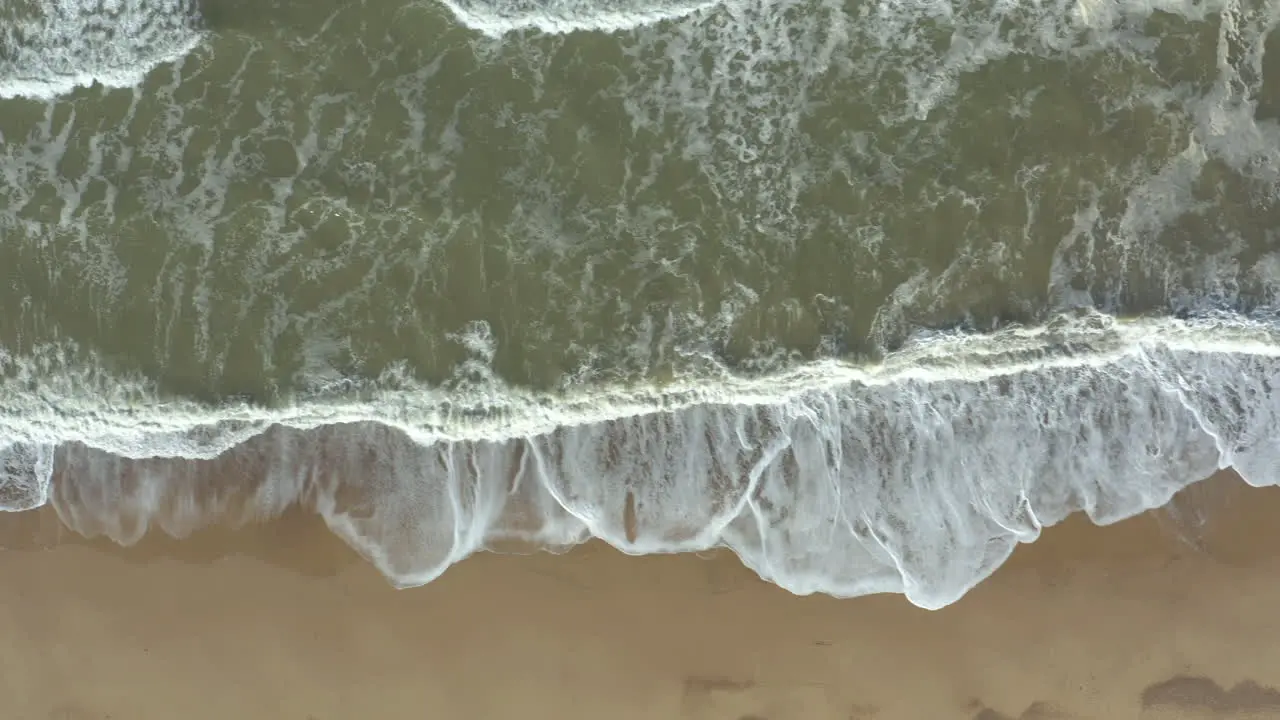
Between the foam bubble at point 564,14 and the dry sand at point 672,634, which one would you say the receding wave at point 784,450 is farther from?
the foam bubble at point 564,14

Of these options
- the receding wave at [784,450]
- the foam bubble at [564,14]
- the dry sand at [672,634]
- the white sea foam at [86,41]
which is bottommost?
the dry sand at [672,634]

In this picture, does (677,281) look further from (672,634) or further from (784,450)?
(672,634)

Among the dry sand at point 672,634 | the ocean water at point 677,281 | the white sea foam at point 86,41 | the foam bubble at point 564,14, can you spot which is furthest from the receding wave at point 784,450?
the foam bubble at point 564,14

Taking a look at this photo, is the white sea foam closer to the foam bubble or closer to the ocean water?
the ocean water

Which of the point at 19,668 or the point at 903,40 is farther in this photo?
the point at 19,668

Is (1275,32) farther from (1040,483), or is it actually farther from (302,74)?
(302,74)

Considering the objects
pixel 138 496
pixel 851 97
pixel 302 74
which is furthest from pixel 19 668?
pixel 851 97
